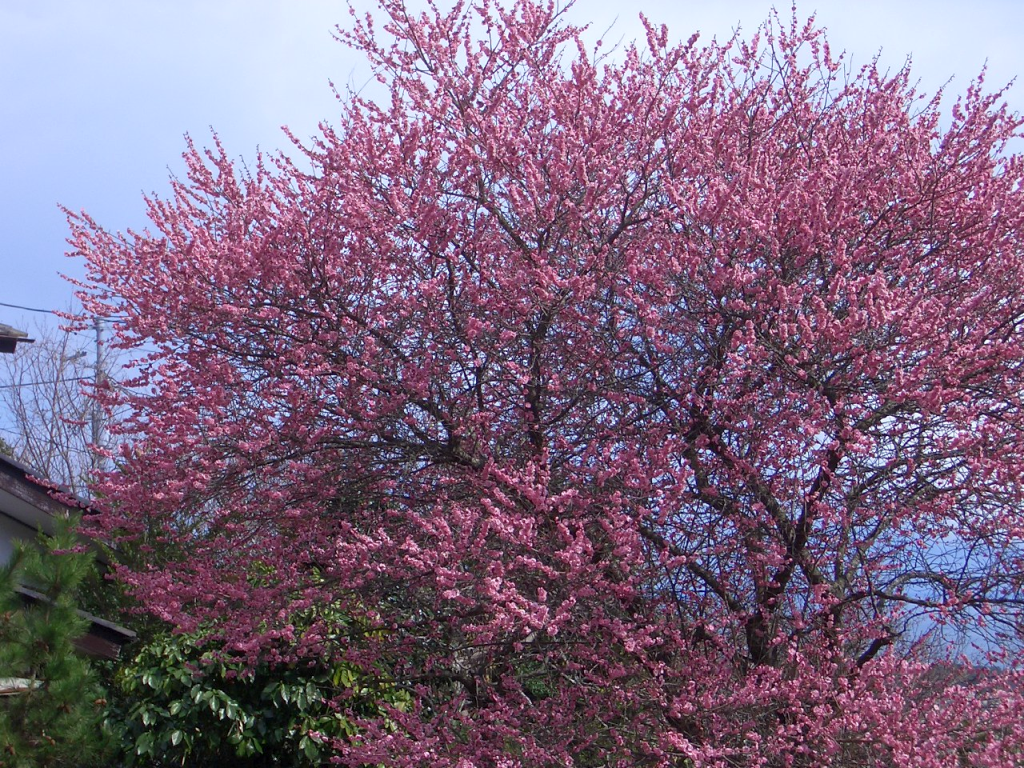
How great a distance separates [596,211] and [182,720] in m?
5.13

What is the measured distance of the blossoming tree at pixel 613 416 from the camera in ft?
16.0

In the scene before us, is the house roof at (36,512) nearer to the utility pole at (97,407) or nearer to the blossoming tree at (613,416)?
the utility pole at (97,407)

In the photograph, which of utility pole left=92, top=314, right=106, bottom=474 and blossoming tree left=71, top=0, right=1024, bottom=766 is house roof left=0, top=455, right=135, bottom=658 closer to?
utility pole left=92, top=314, right=106, bottom=474

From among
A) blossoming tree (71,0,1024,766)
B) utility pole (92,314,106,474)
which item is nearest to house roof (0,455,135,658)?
utility pole (92,314,106,474)

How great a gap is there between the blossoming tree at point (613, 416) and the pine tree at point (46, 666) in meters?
0.91

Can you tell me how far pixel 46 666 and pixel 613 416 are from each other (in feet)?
13.1

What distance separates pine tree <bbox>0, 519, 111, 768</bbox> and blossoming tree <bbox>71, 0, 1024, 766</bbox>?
2.99 feet

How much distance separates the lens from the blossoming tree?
4891 mm

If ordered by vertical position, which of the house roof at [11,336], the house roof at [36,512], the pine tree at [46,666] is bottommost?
the pine tree at [46,666]

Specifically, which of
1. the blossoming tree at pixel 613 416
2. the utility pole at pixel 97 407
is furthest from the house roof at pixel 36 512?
the blossoming tree at pixel 613 416

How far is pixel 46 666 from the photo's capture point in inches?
261

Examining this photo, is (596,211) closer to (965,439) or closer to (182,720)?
(965,439)

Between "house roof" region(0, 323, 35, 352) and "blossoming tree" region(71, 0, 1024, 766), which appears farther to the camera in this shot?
"house roof" region(0, 323, 35, 352)

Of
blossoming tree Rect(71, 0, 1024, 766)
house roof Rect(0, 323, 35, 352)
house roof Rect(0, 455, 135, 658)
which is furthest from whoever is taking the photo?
house roof Rect(0, 455, 135, 658)
